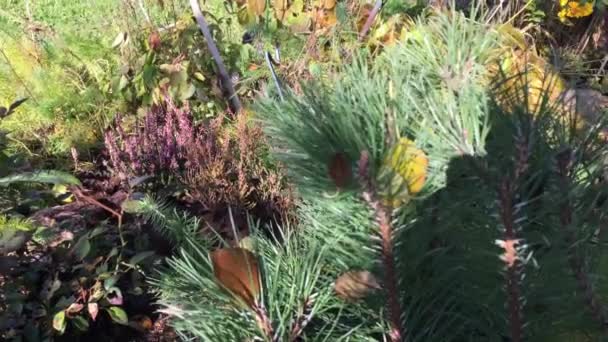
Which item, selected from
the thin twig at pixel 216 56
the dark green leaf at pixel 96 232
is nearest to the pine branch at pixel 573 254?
the dark green leaf at pixel 96 232

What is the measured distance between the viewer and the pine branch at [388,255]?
747mm

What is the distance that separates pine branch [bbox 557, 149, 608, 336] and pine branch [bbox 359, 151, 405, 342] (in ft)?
0.64

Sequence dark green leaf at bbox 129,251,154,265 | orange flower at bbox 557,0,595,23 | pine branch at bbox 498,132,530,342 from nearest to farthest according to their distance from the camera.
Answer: pine branch at bbox 498,132,530,342, dark green leaf at bbox 129,251,154,265, orange flower at bbox 557,0,595,23

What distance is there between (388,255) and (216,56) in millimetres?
2615

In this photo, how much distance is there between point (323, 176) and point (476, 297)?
25 cm

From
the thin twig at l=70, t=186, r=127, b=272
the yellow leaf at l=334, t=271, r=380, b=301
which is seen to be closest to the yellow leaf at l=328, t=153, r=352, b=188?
the yellow leaf at l=334, t=271, r=380, b=301

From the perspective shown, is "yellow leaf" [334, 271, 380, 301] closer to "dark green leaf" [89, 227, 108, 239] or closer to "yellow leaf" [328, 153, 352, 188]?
"yellow leaf" [328, 153, 352, 188]

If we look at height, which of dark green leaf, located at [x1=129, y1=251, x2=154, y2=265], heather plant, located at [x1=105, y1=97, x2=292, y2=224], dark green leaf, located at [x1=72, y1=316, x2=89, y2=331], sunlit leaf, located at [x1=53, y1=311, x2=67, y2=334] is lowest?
heather plant, located at [x1=105, y1=97, x2=292, y2=224]

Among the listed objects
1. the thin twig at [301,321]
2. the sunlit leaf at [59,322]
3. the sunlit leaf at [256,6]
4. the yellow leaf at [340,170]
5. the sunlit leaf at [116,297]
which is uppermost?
the yellow leaf at [340,170]

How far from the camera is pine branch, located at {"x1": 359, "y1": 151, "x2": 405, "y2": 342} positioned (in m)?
0.75

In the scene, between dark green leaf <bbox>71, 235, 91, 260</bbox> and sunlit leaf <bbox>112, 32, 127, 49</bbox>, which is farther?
sunlit leaf <bbox>112, 32, 127, 49</bbox>

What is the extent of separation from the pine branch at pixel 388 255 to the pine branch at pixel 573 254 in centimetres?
19

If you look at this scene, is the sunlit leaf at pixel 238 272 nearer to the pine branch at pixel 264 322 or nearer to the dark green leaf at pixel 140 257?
the pine branch at pixel 264 322

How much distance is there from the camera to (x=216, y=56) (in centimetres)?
327
